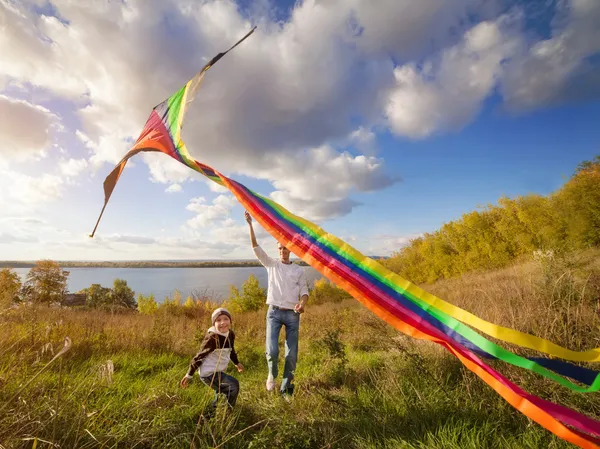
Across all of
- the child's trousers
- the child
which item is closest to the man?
the child

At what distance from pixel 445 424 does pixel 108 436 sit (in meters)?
2.50

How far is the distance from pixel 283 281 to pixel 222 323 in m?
0.97

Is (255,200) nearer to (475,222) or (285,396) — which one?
(285,396)

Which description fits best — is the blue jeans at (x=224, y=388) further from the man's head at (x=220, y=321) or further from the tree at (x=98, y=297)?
the tree at (x=98, y=297)

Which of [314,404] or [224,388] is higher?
[224,388]

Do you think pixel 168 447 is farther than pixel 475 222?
No

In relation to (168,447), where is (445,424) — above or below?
above

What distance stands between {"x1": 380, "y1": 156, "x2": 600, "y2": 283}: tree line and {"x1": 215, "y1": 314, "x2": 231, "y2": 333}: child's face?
22375mm

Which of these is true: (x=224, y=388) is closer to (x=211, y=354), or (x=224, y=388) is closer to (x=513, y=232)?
(x=211, y=354)

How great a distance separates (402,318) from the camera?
167cm

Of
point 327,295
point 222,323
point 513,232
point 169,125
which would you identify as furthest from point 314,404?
point 327,295

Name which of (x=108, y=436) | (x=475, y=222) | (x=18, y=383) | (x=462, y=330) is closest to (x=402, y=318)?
(x=462, y=330)

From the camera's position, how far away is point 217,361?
294 centimetres

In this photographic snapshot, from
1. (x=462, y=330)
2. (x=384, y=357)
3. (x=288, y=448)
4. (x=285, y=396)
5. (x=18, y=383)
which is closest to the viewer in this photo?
(x=462, y=330)
